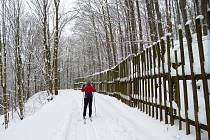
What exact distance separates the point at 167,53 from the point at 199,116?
2.73 meters

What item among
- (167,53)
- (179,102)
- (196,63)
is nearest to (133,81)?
(167,53)

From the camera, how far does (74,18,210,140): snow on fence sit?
240 inches

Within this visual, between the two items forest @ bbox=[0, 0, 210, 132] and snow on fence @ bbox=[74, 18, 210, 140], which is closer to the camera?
snow on fence @ bbox=[74, 18, 210, 140]

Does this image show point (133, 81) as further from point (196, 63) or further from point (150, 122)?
point (196, 63)

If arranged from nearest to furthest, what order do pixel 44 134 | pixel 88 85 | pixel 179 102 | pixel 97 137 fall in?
pixel 179 102 < pixel 97 137 < pixel 44 134 < pixel 88 85

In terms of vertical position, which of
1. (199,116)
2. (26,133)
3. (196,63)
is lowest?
(26,133)

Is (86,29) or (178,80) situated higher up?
(86,29)

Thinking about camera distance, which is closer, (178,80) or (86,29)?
(178,80)

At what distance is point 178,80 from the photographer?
7707 millimetres

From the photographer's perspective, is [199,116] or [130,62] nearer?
[199,116]

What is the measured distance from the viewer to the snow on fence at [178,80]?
6086 millimetres

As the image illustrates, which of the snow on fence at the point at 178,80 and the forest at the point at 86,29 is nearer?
the snow on fence at the point at 178,80

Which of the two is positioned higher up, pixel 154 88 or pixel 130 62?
pixel 130 62

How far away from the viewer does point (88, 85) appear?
44.9ft
